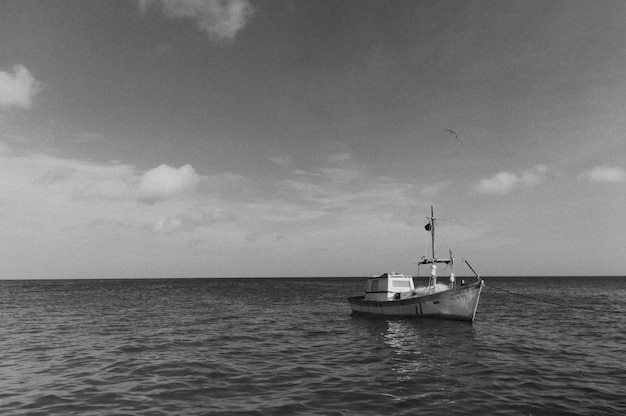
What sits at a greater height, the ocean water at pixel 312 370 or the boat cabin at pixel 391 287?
the boat cabin at pixel 391 287

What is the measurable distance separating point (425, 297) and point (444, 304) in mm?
1720

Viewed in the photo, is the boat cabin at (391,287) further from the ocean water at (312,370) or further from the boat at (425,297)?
the ocean water at (312,370)

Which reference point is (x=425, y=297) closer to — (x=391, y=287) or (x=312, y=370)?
(x=391, y=287)

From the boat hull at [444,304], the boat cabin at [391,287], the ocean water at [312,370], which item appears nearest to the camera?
the ocean water at [312,370]

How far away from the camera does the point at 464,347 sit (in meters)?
23.9

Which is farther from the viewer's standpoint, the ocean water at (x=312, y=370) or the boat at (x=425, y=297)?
the boat at (x=425, y=297)

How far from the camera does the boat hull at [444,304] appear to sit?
108ft

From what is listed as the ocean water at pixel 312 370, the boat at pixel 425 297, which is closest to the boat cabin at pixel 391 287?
the boat at pixel 425 297

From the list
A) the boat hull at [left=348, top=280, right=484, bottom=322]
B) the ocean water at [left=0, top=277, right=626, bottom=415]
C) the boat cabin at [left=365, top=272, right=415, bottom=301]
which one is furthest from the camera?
the boat cabin at [left=365, top=272, right=415, bottom=301]

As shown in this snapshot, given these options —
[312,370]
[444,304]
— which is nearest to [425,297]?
[444,304]

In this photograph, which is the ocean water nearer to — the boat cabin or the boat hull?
the boat hull

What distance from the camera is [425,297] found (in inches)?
1362

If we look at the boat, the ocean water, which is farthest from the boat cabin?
the ocean water

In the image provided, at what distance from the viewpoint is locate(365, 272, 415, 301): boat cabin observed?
3903cm
